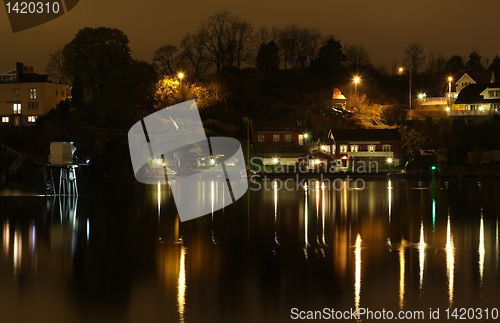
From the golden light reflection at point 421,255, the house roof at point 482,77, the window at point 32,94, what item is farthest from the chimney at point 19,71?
the house roof at point 482,77

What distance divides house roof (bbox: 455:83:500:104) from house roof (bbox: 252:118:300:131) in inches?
1139

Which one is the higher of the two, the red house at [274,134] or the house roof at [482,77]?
the house roof at [482,77]

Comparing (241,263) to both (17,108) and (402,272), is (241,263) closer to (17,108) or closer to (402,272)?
(402,272)

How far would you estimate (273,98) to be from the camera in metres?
88.4

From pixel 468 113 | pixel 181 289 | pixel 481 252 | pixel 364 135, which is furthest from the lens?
pixel 468 113

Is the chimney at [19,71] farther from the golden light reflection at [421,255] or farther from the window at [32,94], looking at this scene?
the golden light reflection at [421,255]

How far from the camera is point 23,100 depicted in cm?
7306

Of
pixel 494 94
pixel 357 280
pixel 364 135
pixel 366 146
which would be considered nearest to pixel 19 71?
pixel 364 135

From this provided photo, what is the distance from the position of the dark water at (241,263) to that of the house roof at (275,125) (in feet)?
137

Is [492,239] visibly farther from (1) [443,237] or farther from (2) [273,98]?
(2) [273,98]

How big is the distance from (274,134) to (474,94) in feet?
114

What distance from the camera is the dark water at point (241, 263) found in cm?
1128

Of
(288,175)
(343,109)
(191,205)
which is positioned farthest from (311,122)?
(191,205)

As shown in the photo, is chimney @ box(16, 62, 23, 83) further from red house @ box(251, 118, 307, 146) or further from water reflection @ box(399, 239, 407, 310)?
water reflection @ box(399, 239, 407, 310)
